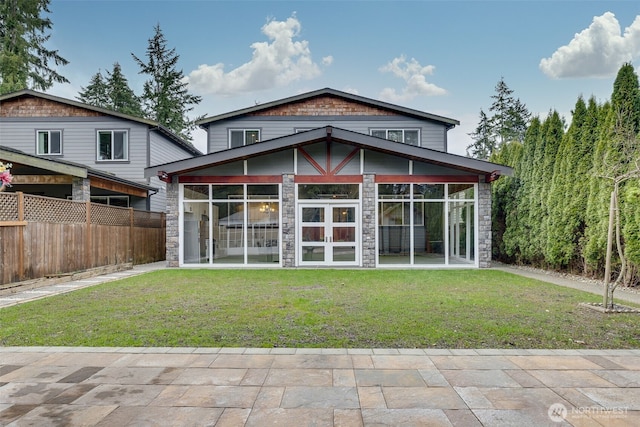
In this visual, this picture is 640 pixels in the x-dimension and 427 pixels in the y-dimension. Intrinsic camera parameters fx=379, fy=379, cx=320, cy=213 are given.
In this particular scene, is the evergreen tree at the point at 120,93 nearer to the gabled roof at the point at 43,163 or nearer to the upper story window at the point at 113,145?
the upper story window at the point at 113,145

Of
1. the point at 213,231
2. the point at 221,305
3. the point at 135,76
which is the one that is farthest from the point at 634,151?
the point at 135,76

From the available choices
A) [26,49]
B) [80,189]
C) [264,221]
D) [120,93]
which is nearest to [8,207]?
[80,189]

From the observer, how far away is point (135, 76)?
31500 mm

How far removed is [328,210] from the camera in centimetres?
1126

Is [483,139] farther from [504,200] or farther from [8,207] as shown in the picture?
[8,207]

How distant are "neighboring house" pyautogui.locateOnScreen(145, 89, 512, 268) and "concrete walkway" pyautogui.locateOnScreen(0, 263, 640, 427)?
7.53m

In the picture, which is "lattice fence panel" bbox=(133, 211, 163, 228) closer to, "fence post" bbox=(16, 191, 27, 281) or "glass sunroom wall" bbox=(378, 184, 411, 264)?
"fence post" bbox=(16, 191, 27, 281)

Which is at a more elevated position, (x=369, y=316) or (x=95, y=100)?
(x=95, y=100)

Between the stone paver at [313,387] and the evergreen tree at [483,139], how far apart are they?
1396 inches

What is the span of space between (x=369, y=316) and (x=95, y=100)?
36059 mm

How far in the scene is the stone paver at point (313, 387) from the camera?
245 centimetres

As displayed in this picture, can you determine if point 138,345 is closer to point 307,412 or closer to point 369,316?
point 307,412

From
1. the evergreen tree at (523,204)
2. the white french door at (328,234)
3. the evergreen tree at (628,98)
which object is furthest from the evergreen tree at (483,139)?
the evergreen tree at (628,98)

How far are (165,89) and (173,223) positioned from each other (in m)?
22.4
